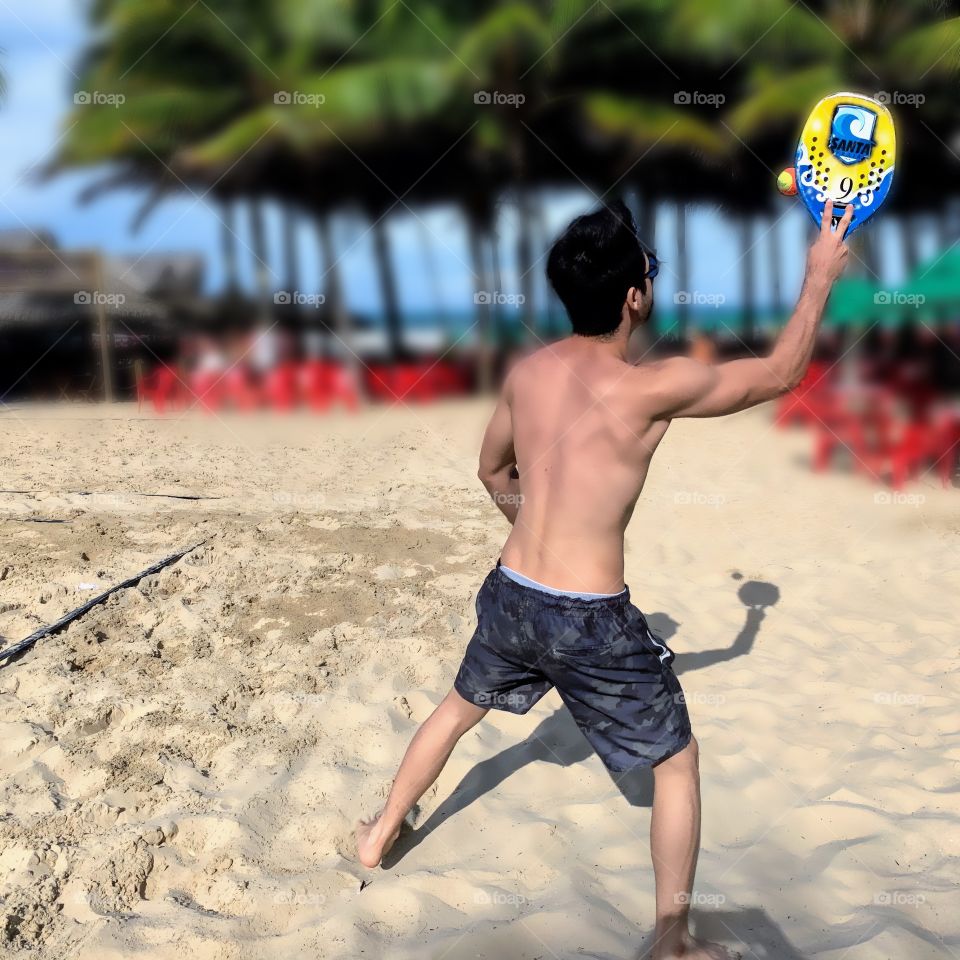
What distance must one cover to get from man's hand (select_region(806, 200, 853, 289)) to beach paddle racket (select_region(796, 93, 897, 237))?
4.9 inches

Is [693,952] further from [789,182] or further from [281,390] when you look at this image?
[281,390]

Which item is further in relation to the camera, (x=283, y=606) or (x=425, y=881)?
(x=283, y=606)

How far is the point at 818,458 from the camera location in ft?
23.6

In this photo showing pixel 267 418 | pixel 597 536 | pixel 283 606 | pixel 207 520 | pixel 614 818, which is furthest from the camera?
pixel 267 418

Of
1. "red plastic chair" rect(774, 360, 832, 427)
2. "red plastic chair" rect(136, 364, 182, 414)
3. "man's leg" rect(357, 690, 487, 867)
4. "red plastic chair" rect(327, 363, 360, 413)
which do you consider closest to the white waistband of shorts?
"man's leg" rect(357, 690, 487, 867)

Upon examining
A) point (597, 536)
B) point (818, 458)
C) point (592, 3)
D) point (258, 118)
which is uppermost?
point (592, 3)

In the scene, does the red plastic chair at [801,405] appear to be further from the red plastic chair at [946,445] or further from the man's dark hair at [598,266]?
the man's dark hair at [598,266]

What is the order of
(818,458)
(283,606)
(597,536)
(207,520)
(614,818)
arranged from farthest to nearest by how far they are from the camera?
(818,458) → (207,520) → (283,606) → (614,818) → (597,536)

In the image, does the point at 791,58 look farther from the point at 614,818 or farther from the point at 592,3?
the point at 614,818

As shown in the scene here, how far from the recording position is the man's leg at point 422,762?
193cm

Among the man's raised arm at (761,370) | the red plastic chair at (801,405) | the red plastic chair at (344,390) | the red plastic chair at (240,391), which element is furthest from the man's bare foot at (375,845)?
the red plastic chair at (240,391)

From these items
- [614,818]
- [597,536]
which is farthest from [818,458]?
[597,536]

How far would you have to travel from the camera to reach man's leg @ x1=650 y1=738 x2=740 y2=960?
5.57 ft

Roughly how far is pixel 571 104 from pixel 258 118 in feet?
18.4
